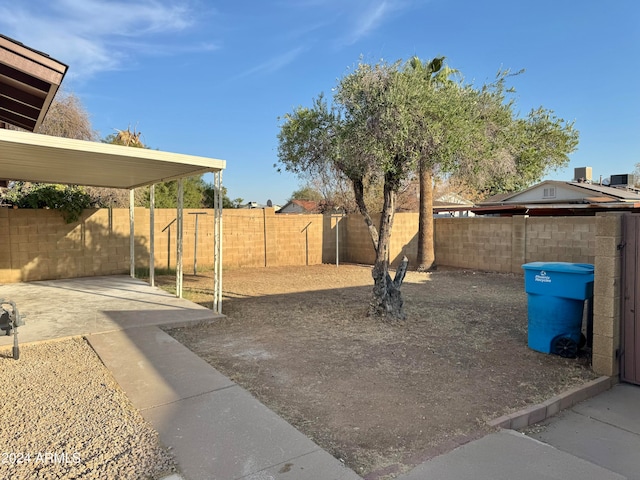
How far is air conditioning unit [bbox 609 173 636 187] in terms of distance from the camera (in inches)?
854

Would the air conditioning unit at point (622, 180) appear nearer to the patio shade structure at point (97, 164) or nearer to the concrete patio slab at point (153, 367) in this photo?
the patio shade structure at point (97, 164)

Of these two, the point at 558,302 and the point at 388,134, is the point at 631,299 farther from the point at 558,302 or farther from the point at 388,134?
the point at 388,134

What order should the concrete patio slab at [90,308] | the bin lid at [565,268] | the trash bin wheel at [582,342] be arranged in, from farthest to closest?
the concrete patio slab at [90,308]
the trash bin wheel at [582,342]
the bin lid at [565,268]

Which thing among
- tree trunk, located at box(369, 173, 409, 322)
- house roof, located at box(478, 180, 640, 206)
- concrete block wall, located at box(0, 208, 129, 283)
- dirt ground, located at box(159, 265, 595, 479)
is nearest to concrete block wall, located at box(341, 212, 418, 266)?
dirt ground, located at box(159, 265, 595, 479)

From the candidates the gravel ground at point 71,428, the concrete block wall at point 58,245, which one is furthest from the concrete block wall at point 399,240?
the gravel ground at point 71,428

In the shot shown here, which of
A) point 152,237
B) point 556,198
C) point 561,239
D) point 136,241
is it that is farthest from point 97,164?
point 556,198

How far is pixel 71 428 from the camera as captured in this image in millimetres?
3000

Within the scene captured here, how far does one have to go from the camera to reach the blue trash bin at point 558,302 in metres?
4.51

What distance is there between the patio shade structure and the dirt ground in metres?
1.73

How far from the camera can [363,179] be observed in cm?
696

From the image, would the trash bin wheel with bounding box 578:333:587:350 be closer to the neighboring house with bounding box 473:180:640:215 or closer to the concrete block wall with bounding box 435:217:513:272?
the concrete block wall with bounding box 435:217:513:272

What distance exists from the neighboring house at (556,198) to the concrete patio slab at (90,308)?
11.1m

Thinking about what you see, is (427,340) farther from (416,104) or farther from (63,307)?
(63,307)

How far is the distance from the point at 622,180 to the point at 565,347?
72.8ft
